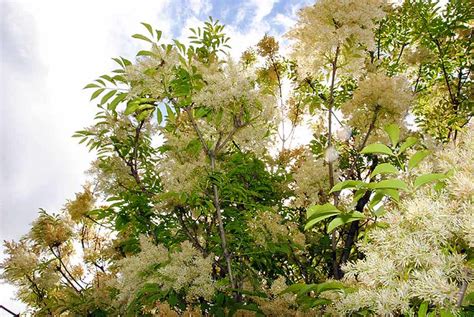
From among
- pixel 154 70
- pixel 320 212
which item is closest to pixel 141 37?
pixel 154 70

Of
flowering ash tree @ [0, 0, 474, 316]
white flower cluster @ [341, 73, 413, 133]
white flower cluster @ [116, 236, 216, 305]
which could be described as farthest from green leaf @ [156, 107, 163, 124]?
white flower cluster @ [341, 73, 413, 133]

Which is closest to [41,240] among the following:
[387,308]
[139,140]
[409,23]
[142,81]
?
[139,140]

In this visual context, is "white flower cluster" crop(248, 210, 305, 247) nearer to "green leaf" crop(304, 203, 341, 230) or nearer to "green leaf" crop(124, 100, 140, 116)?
"green leaf" crop(124, 100, 140, 116)

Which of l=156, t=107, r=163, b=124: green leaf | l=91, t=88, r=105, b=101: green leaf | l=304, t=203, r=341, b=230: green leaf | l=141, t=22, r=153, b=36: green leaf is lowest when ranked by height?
l=304, t=203, r=341, b=230: green leaf

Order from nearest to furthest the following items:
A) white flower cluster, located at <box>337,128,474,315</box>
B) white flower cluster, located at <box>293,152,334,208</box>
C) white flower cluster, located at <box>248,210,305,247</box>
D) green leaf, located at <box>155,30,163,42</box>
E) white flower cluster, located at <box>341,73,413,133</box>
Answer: white flower cluster, located at <box>337,128,474,315</box>
green leaf, located at <box>155,30,163,42</box>
white flower cluster, located at <box>248,210,305,247</box>
white flower cluster, located at <box>341,73,413,133</box>
white flower cluster, located at <box>293,152,334,208</box>

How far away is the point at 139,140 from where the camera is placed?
13.4ft

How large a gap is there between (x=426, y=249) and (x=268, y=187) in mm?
3173

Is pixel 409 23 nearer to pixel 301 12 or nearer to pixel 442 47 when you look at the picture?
pixel 442 47

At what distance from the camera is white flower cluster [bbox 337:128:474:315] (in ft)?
3.55

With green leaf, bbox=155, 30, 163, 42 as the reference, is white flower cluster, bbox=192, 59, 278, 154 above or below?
below

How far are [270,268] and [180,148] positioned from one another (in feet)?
5.32

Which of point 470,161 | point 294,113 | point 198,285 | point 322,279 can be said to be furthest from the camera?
point 294,113

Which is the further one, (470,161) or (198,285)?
(198,285)

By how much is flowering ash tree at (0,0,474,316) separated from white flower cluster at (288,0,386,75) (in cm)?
1
